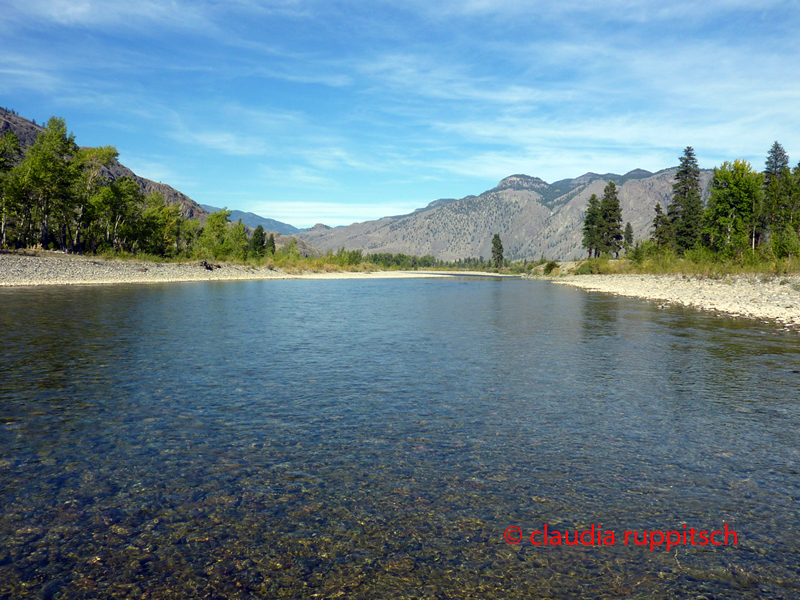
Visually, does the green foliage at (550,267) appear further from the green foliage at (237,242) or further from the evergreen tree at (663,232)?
the green foliage at (237,242)

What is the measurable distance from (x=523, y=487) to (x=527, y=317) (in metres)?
25.7

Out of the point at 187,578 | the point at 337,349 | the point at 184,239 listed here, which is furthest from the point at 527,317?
the point at 184,239

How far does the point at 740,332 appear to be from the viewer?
2305cm

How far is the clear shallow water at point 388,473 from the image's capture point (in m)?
5.34

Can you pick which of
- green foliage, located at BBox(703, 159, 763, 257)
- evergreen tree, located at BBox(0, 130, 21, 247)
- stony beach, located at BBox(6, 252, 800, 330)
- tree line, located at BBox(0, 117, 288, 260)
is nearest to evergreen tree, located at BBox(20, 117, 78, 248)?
tree line, located at BBox(0, 117, 288, 260)

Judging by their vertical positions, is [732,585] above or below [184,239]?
below

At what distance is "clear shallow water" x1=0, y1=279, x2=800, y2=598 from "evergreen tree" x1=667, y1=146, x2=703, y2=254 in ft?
258

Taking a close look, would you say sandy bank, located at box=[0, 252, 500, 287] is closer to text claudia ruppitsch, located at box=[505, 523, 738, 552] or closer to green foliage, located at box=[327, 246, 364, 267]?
text claudia ruppitsch, located at box=[505, 523, 738, 552]

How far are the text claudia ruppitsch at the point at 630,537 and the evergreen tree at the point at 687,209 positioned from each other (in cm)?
8882

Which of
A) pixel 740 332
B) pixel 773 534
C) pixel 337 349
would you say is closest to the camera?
pixel 773 534

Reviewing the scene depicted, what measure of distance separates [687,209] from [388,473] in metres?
95.8

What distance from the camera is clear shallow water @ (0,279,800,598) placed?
534cm

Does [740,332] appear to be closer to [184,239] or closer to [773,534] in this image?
[773,534]

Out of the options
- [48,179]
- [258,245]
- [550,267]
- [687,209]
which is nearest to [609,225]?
[550,267]
